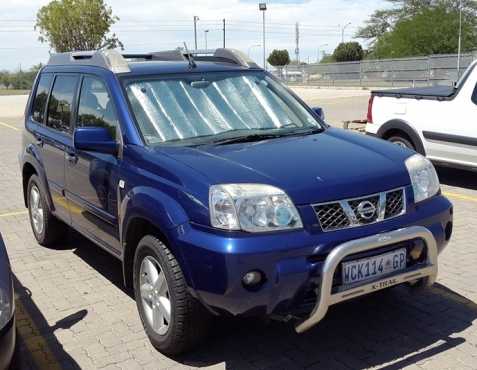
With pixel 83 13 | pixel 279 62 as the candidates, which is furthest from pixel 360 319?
pixel 279 62

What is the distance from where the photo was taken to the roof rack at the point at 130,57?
439 centimetres

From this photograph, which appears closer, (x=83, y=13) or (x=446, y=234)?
(x=446, y=234)

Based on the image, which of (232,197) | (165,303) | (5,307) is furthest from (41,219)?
(232,197)

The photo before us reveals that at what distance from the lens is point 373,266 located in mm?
3285

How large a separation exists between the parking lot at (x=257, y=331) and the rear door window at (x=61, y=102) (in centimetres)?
131

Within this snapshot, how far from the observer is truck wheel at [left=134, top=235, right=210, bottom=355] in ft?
10.9

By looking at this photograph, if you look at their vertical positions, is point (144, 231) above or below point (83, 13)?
below

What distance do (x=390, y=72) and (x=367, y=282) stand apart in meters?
35.9

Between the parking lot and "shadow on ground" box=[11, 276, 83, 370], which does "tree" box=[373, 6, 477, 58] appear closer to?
the parking lot

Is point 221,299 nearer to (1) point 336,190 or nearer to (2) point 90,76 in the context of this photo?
(1) point 336,190

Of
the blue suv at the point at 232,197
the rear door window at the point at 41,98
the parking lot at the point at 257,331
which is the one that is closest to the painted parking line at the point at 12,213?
the rear door window at the point at 41,98

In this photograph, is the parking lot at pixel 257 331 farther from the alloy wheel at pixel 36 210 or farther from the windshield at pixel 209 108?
the windshield at pixel 209 108

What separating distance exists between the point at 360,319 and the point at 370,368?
0.67 meters

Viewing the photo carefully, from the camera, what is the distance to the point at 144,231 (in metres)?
3.74
